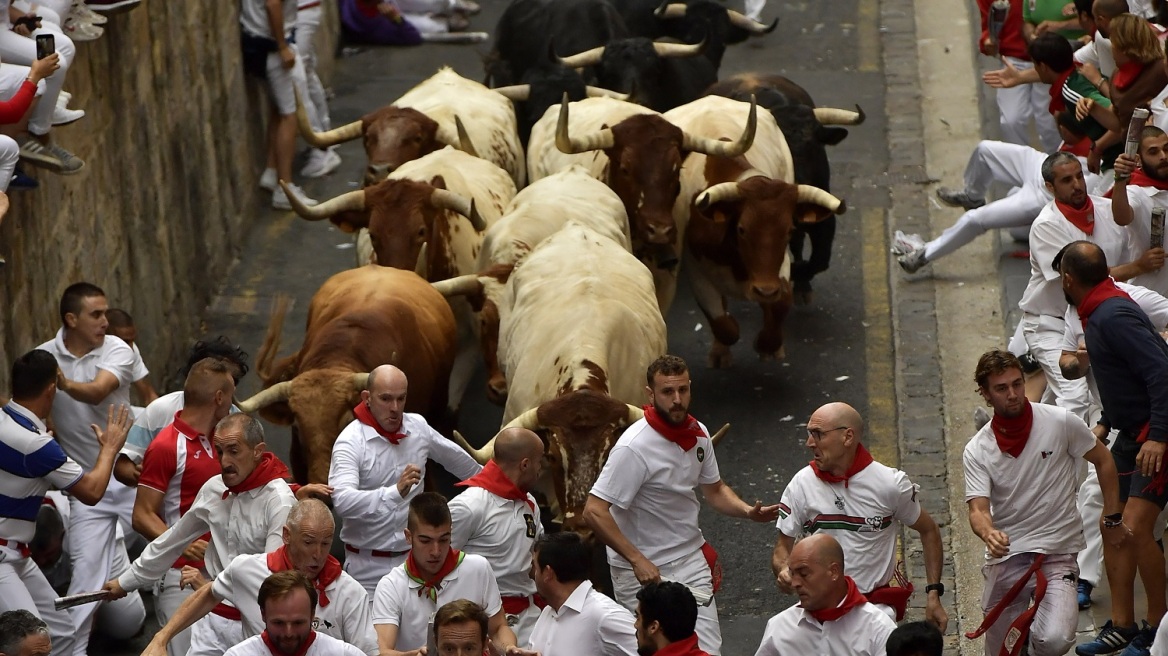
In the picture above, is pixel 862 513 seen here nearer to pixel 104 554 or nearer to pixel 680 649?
pixel 680 649

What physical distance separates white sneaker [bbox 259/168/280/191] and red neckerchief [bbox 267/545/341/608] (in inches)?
343

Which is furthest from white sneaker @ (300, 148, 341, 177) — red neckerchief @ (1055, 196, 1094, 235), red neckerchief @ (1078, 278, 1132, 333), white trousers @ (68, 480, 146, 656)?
red neckerchief @ (1078, 278, 1132, 333)

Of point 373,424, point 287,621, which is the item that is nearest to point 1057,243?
point 373,424

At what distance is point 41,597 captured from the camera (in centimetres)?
897

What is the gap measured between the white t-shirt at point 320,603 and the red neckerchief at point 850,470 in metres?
1.95

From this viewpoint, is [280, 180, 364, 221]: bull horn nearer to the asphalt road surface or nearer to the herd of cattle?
the herd of cattle

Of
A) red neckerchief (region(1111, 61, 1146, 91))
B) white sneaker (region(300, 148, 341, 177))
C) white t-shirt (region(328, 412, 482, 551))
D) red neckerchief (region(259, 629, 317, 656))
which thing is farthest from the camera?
white sneaker (region(300, 148, 341, 177))

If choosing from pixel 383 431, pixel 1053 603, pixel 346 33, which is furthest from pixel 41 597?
pixel 346 33

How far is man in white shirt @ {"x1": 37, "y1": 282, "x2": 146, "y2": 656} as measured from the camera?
9.86 meters

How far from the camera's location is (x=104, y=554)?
9.88m

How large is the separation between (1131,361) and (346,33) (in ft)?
40.0

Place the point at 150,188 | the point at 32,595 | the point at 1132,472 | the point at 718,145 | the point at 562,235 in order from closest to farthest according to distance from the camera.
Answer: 1. the point at 1132,472
2. the point at 32,595
3. the point at 562,235
4. the point at 718,145
5. the point at 150,188

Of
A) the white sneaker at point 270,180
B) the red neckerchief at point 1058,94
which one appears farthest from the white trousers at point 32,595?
the white sneaker at point 270,180

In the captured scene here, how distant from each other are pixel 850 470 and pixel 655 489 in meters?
0.97
